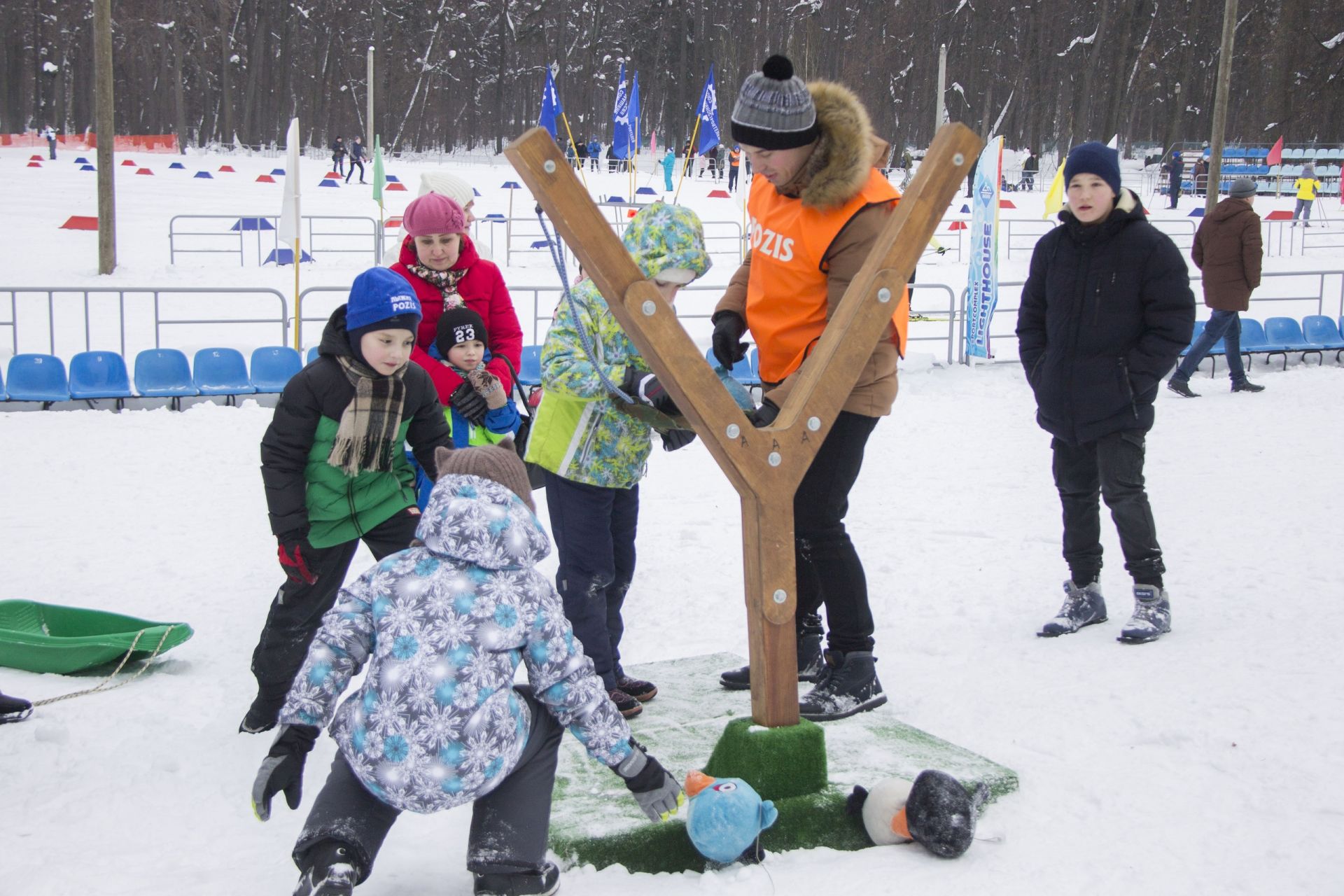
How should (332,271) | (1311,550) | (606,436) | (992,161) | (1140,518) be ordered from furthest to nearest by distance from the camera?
1. (332,271)
2. (992,161)
3. (1311,550)
4. (1140,518)
5. (606,436)

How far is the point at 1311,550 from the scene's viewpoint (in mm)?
5480

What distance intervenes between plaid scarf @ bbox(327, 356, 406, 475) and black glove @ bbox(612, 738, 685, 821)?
146cm

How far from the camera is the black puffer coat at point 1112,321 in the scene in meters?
4.27

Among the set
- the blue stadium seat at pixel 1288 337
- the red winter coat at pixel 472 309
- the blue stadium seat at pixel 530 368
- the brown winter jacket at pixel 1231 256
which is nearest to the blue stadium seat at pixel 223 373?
the blue stadium seat at pixel 530 368

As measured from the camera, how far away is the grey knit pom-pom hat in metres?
2.98

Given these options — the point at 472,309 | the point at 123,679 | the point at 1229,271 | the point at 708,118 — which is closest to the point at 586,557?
the point at 472,309

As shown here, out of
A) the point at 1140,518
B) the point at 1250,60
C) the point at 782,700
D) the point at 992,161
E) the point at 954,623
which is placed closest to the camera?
the point at 782,700

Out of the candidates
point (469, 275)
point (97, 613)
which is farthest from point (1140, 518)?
point (97, 613)

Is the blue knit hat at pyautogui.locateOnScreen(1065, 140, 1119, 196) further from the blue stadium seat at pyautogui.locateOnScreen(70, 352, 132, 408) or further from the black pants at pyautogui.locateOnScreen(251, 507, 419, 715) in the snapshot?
the blue stadium seat at pyautogui.locateOnScreen(70, 352, 132, 408)

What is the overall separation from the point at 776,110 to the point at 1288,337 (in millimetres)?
12212

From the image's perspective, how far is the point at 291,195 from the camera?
1070 cm

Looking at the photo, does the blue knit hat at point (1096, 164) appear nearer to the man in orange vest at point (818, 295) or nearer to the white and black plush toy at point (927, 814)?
the man in orange vest at point (818, 295)

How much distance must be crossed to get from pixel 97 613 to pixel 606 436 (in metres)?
2.50

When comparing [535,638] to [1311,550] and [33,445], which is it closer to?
[1311,550]
